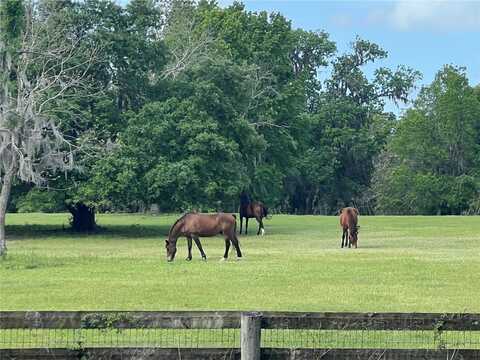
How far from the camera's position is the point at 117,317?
8258 millimetres

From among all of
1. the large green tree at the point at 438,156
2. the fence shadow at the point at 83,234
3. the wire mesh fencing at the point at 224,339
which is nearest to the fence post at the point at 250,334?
the wire mesh fencing at the point at 224,339

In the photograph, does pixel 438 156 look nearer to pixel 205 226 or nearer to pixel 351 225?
pixel 351 225

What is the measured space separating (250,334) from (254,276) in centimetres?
1314

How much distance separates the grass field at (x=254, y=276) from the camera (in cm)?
1638

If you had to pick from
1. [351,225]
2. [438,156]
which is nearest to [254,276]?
[351,225]

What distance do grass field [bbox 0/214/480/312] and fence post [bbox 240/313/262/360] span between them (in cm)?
740

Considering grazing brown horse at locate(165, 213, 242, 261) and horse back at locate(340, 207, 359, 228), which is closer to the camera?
grazing brown horse at locate(165, 213, 242, 261)

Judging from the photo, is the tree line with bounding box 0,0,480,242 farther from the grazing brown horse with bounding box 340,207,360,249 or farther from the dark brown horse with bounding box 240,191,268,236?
the grazing brown horse with bounding box 340,207,360,249

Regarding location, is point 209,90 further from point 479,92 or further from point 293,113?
point 479,92

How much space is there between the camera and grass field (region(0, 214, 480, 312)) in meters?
16.4

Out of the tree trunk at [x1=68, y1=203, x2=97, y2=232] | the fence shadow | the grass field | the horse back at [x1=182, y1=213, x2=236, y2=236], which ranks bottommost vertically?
the fence shadow

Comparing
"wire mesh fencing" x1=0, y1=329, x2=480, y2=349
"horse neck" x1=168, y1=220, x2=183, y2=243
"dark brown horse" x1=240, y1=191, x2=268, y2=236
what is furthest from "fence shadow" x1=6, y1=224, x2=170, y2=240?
"wire mesh fencing" x1=0, y1=329, x2=480, y2=349

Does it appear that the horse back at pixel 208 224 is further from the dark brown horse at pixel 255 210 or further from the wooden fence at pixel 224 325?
the wooden fence at pixel 224 325

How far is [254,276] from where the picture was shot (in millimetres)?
21109
